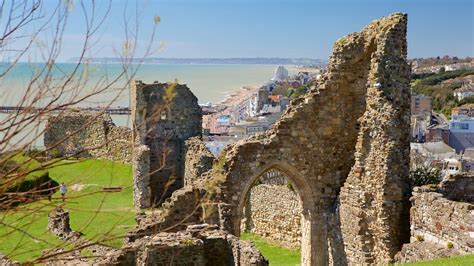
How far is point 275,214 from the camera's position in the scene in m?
23.3

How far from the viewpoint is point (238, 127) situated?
66.3m

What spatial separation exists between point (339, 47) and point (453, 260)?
278 inches

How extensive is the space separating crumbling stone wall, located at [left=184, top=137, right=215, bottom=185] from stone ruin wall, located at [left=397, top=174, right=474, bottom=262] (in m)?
9.97

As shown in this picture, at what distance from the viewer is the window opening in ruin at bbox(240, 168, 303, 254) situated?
22.2 m

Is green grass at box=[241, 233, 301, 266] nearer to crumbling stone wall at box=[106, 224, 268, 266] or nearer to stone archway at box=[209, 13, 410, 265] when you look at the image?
stone archway at box=[209, 13, 410, 265]

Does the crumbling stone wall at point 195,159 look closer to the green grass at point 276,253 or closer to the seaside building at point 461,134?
the green grass at point 276,253

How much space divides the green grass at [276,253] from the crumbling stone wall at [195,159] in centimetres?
283

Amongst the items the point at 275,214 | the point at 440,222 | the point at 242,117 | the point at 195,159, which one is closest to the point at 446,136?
the point at 242,117

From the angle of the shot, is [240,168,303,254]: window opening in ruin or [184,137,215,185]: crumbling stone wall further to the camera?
[184,137,215,185]: crumbling stone wall

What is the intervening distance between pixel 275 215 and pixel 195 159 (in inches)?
146

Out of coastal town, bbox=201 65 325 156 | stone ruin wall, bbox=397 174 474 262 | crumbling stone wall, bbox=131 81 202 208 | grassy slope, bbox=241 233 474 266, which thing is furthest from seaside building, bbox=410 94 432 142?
stone ruin wall, bbox=397 174 474 262

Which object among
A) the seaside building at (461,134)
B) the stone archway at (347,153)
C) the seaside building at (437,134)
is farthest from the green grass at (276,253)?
the seaside building at (461,134)

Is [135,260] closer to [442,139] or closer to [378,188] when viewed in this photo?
[378,188]

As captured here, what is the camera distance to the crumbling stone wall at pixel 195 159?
78.6 ft
